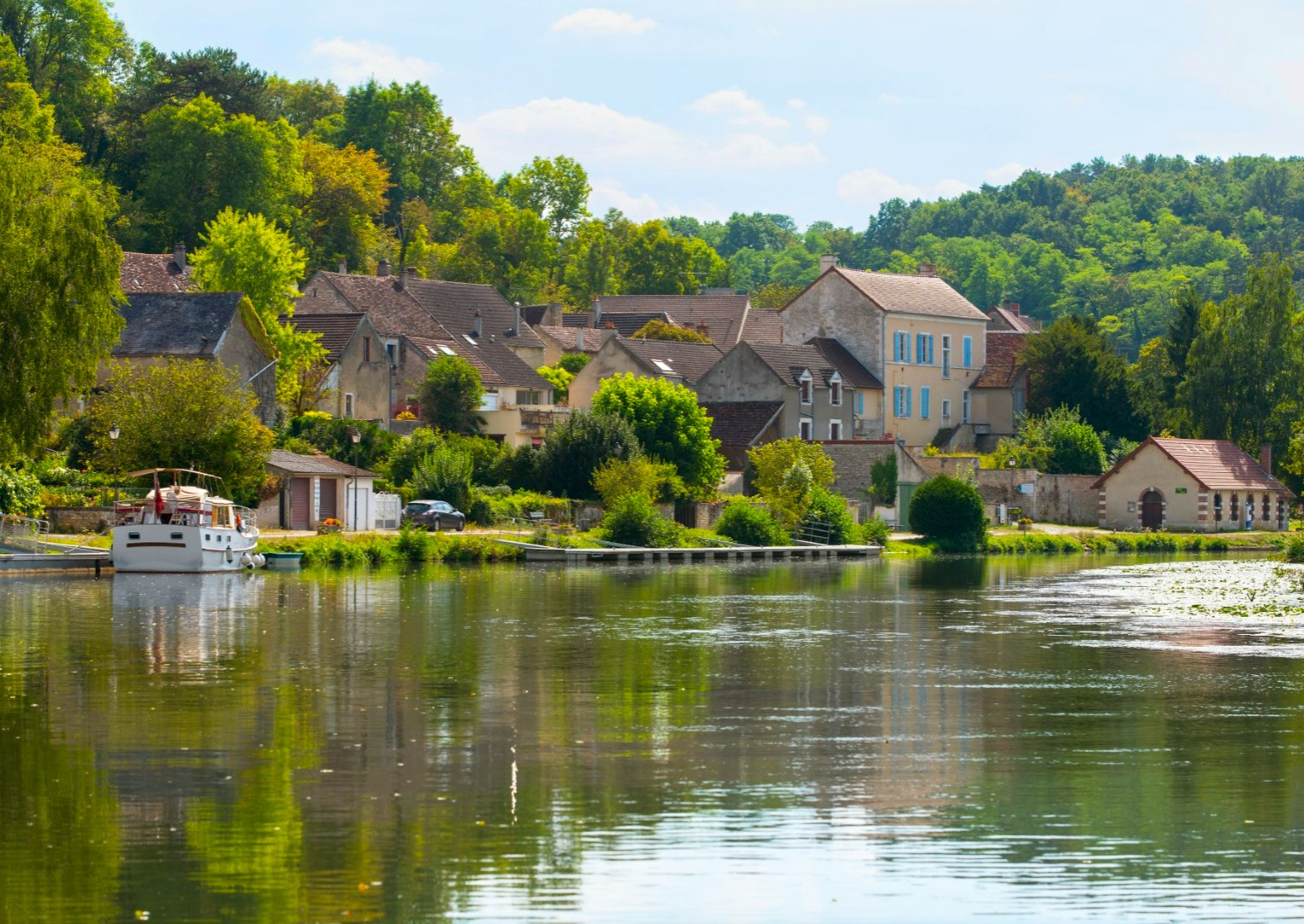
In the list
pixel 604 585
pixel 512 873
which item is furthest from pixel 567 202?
pixel 512 873

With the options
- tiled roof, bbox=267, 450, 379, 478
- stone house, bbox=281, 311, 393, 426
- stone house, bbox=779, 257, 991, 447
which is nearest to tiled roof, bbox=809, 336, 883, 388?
stone house, bbox=779, 257, 991, 447

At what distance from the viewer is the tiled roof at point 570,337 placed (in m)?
119

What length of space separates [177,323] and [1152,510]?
4797 cm

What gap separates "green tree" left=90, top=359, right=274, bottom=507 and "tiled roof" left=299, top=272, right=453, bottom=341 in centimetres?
3055

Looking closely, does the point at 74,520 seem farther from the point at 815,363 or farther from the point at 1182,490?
the point at 1182,490

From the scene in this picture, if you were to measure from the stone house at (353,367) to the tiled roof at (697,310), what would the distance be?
40112mm

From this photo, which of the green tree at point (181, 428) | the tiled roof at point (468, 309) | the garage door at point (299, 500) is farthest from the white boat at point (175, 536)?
the tiled roof at point (468, 309)

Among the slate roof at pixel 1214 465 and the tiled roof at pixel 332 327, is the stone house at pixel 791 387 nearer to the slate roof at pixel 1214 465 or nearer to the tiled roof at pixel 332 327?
the slate roof at pixel 1214 465

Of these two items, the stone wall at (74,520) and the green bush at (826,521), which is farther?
the green bush at (826,521)

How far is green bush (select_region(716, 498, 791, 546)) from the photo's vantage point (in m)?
80.4

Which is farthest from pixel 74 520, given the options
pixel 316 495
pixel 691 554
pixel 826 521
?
pixel 826 521

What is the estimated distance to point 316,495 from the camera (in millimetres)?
73125

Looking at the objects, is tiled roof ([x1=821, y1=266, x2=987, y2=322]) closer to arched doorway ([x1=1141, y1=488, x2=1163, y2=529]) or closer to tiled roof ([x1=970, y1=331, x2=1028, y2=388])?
tiled roof ([x1=970, y1=331, x2=1028, y2=388])

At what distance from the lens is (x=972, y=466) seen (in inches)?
3696
